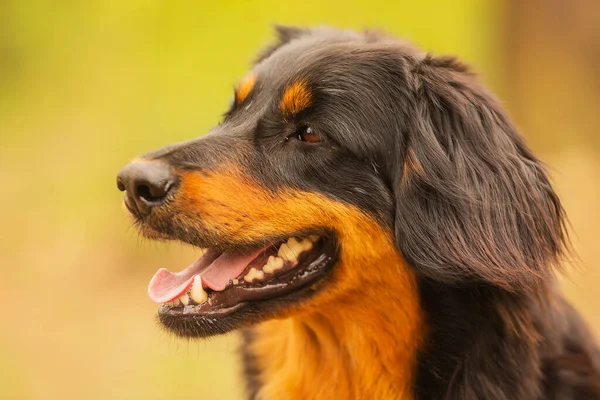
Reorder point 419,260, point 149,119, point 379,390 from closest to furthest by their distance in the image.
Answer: point 419,260 → point 379,390 → point 149,119

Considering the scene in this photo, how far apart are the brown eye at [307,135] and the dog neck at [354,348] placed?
23.3 inches

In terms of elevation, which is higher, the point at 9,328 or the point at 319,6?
the point at 319,6

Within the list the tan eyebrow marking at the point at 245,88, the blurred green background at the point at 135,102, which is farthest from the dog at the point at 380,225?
the blurred green background at the point at 135,102

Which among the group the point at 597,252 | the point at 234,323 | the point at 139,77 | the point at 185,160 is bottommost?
the point at 597,252

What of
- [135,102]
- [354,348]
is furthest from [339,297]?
[135,102]

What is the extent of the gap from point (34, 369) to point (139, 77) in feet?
12.5

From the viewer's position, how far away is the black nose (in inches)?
98.0

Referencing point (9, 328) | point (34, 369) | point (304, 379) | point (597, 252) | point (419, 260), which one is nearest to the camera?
point (419, 260)

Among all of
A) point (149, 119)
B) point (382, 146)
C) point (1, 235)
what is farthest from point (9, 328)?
point (382, 146)

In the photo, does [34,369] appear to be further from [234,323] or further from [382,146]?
[382,146]

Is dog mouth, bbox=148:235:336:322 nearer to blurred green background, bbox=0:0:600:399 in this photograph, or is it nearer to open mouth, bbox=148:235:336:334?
open mouth, bbox=148:235:336:334

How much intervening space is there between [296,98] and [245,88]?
385 millimetres

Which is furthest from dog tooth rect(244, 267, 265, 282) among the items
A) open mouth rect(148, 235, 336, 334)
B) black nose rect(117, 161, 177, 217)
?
black nose rect(117, 161, 177, 217)

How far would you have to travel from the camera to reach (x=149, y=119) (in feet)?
25.7
